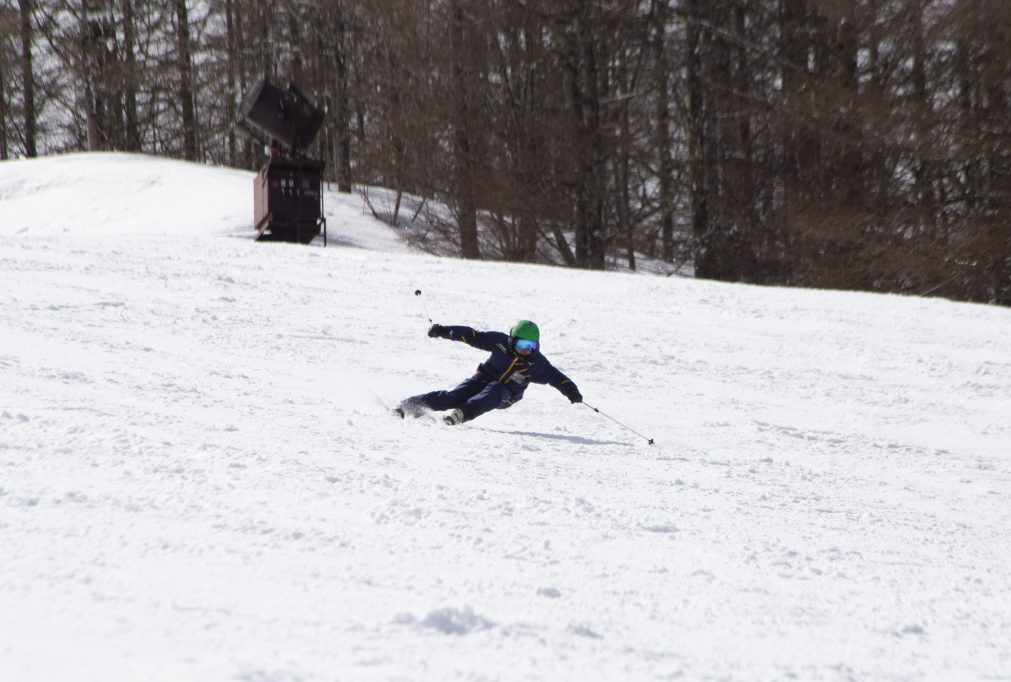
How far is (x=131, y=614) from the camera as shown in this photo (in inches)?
121

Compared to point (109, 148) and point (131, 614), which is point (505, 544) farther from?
point (109, 148)

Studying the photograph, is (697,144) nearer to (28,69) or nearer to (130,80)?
(130,80)

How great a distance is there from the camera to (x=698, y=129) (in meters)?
22.7

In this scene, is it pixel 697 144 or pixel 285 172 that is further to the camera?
pixel 697 144

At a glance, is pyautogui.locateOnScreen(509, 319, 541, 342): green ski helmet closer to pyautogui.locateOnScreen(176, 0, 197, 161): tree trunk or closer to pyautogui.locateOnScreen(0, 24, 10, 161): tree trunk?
pyautogui.locateOnScreen(176, 0, 197, 161): tree trunk

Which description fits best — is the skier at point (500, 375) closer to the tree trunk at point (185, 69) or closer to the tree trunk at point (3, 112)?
the tree trunk at point (185, 69)

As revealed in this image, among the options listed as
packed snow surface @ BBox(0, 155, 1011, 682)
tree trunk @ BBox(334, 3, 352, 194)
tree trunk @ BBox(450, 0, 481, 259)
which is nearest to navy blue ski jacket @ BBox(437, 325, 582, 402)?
packed snow surface @ BBox(0, 155, 1011, 682)

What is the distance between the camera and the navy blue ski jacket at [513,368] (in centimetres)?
733

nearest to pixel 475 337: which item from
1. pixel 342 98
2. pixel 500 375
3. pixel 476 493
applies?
pixel 500 375

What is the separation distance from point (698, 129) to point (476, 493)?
1903 centimetres

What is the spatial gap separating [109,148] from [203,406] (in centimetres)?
2976

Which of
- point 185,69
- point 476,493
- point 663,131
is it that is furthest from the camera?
point 185,69

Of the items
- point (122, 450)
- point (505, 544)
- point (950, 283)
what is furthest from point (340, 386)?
point (950, 283)

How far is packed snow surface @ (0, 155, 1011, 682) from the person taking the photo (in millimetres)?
3201
